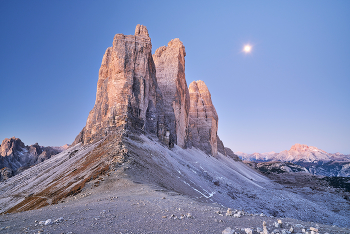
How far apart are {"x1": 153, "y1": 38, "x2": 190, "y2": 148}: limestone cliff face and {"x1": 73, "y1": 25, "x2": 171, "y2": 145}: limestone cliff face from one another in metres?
7.68

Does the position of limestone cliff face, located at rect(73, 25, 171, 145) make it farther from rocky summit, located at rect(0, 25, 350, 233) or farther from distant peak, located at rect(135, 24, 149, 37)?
rocky summit, located at rect(0, 25, 350, 233)

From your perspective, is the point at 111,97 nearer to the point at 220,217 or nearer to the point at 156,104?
the point at 156,104

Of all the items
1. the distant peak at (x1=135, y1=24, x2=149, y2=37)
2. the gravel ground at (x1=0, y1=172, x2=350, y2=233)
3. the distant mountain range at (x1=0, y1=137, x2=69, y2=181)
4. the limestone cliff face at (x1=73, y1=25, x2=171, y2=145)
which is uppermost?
the distant peak at (x1=135, y1=24, x2=149, y2=37)

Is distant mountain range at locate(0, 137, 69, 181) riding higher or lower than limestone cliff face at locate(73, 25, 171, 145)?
lower

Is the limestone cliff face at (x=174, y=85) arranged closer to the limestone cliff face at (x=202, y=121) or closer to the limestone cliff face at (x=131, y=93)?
the limestone cliff face at (x=131, y=93)

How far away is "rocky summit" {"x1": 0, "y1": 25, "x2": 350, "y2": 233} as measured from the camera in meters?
8.35

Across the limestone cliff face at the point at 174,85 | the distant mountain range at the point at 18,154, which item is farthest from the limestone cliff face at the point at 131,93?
the distant mountain range at the point at 18,154

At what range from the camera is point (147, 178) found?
19344 millimetres

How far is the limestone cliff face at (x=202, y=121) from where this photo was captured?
74250 mm

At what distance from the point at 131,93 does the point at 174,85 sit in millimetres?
22933

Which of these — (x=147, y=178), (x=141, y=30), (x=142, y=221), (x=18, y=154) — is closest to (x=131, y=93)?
(x=141, y=30)

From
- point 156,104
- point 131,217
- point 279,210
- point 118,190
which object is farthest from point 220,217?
point 156,104

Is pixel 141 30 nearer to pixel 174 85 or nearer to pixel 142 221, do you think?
pixel 174 85

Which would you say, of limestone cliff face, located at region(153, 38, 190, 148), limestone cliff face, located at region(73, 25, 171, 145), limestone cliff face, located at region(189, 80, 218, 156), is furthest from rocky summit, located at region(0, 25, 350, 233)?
limestone cliff face, located at region(189, 80, 218, 156)
